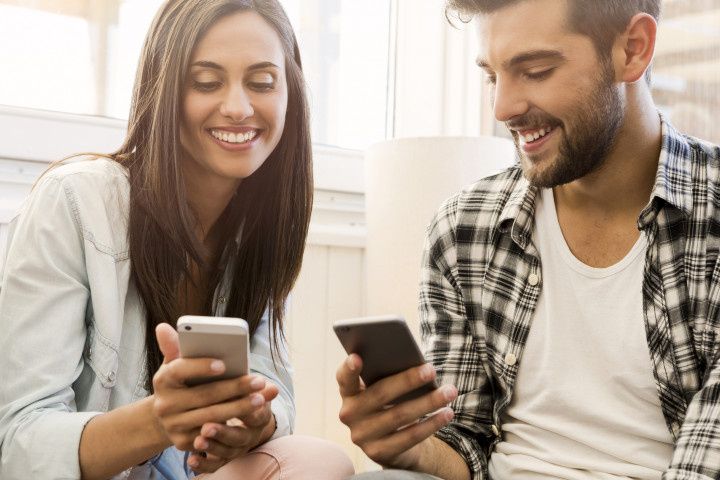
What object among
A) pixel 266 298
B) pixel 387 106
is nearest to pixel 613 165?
pixel 266 298

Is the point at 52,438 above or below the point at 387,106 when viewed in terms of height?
below

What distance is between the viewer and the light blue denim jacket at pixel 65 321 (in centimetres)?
121

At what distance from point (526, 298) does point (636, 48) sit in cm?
44

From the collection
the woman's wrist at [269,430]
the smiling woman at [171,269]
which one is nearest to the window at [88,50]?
the smiling woman at [171,269]

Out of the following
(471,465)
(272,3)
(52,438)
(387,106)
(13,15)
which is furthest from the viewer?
(387,106)

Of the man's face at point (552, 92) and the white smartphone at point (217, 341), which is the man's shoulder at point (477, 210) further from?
the white smartphone at point (217, 341)

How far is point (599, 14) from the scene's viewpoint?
139cm

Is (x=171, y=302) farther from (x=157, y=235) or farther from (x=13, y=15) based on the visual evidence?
(x=13, y=15)

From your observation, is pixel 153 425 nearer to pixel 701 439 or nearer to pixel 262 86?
pixel 262 86

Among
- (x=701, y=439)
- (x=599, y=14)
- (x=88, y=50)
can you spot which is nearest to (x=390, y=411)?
(x=701, y=439)

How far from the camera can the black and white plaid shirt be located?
1.26 m

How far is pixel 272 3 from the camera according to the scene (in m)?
1.54

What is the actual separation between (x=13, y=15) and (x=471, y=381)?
130cm

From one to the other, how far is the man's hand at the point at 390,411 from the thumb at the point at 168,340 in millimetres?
Result: 213
